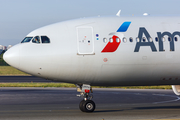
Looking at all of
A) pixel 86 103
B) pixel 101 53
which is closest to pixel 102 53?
pixel 101 53

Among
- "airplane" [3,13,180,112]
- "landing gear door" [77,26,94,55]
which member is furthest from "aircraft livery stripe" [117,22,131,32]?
"landing gear door" [77,26,94,55]

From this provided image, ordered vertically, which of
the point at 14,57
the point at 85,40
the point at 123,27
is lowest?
the point at 14,57

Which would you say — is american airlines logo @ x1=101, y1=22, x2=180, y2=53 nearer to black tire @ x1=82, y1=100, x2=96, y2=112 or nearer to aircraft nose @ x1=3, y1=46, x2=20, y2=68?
black tire @ x1=82, y1=100, x2=96, y2=112

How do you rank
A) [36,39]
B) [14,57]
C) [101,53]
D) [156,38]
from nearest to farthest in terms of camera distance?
[14,57] → [101,53] → [36,39] → [156,38]

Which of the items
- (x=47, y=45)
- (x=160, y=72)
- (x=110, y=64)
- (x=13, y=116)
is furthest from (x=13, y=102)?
(x=160, y=72)

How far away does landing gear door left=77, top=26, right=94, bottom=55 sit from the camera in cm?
1680

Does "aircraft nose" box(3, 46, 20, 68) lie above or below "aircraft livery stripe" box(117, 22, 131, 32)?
below

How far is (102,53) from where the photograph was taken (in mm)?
16859

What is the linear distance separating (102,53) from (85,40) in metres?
1.19

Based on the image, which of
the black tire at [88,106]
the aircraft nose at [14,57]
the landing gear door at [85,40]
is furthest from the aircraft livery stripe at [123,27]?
the aircraft nose at [14,57]

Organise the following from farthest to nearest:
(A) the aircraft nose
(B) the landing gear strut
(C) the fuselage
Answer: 1. (B) the landing gear strut
2. (C) the fuselage
3. (A) the aircraft nose

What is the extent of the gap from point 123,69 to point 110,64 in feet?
2.65

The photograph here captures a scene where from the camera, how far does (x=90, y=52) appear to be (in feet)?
55.1

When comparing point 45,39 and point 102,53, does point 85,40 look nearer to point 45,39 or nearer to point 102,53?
point 102,53
